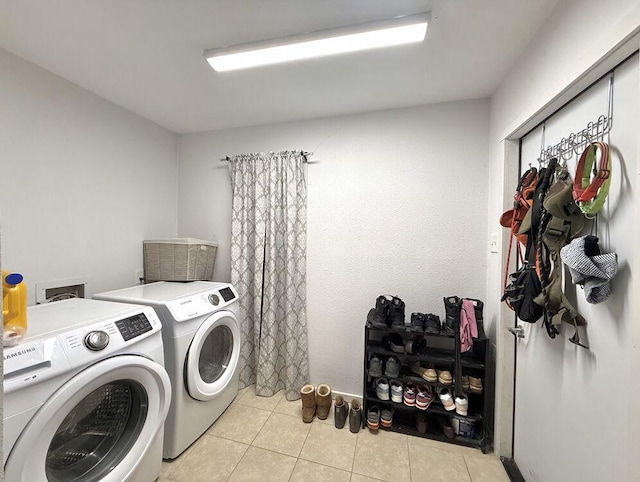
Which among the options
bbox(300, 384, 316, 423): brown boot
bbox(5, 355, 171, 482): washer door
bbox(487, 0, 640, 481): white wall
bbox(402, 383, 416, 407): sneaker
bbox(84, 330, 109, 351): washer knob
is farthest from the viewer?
bbox(300, 384, 316, 423): brown boot

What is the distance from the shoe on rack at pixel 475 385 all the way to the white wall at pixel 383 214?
0.45 meters

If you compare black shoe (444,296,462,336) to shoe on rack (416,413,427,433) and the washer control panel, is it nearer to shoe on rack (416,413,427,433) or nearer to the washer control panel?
shoe on rack (416,413,427,433)

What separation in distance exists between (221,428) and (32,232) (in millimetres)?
1696

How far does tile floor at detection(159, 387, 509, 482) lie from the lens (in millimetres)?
1449

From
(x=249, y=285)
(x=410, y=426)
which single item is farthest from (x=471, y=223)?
(x=249, y=285)

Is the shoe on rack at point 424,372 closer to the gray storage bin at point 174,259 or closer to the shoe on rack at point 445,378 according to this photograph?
the shoe on rack at point 445,378

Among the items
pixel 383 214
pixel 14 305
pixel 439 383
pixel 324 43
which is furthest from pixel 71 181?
pixel 439 383

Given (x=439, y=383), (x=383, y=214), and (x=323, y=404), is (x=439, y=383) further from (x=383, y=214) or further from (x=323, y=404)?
(x=383, y=214)

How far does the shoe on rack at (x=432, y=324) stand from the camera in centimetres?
168

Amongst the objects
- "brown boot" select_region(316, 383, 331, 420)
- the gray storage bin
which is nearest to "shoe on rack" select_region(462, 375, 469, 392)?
"brown boot" select_region(316, 383, 331, 420)

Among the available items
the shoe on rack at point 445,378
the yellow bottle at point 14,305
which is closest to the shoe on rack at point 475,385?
the shoe on rack at point 445,378

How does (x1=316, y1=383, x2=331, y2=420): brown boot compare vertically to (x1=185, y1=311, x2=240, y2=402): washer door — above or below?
below

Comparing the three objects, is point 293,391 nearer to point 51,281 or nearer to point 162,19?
point 51,281

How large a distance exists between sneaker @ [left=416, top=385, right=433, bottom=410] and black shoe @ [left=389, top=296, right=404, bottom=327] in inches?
18.0
